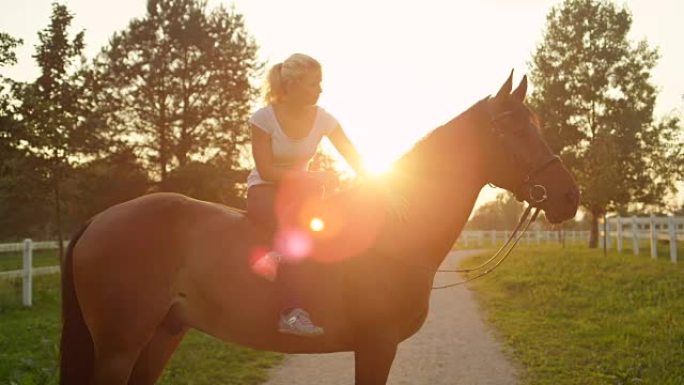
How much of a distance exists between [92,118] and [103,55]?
41.8 feet

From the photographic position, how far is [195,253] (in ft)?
14.3

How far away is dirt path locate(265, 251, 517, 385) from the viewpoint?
7.49 m

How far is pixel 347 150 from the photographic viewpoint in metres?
4.62

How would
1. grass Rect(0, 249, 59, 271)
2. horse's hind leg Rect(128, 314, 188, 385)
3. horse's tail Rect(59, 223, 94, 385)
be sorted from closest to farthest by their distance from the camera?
horse's tail Rect(59, 223, 94, 385) < horse's hind leg Rect(128, 314, 188, 385) < grass Rect(0, 249, 59, 271)

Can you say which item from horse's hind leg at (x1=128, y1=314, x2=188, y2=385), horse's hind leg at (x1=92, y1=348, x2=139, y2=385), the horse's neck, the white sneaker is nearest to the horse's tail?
horse's hind leg at (x1=92, y1=348, x2=139, y2=385)

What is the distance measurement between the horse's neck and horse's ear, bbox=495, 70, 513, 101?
0.24 meters

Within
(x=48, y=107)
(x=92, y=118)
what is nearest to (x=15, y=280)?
(x=92, y=118)

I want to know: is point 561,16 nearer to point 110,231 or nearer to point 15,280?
point 15,280

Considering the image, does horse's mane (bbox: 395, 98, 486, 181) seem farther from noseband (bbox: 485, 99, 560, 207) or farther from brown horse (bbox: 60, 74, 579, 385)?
noseband (bbox: 485, 99, 560, 207)

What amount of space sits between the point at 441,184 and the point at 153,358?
283 centimetres

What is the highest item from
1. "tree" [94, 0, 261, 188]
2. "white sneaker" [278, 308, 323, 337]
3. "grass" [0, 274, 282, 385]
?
"tree" [94, 0, 261, 188]

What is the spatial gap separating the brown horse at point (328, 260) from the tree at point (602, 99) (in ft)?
100

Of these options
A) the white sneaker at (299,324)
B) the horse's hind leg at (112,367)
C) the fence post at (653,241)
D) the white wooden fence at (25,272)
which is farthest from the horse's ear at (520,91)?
the fence post at (653,241)

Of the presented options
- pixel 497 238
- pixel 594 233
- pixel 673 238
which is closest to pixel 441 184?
pixel 673 238
